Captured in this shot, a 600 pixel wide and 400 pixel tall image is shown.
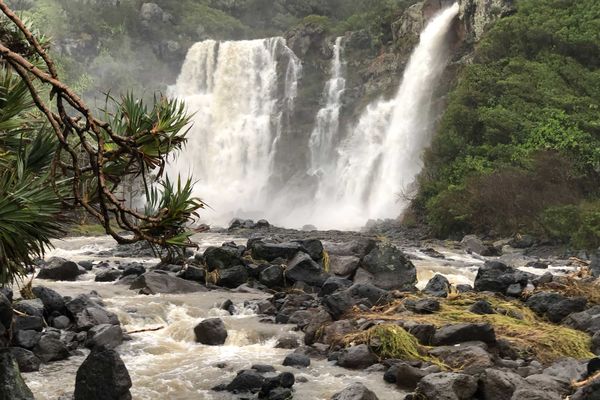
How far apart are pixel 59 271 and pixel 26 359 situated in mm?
8226

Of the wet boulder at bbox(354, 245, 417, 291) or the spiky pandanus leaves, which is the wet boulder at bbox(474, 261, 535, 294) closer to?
the wet boulder at bbox(354, 245, 417, 291)

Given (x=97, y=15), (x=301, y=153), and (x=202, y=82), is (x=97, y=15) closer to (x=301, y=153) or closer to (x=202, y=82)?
(x=202, y=82)

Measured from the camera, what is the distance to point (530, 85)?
33281 millimetres

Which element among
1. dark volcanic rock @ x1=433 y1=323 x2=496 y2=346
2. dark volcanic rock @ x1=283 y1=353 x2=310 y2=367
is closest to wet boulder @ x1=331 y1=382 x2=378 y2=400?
dark volcanic rock @ x1=283 y1=353 x2=310 y2=367

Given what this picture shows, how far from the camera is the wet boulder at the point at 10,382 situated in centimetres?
664

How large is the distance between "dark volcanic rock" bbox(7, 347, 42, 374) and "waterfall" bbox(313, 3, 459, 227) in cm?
3267

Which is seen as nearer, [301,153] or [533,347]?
[533,347]

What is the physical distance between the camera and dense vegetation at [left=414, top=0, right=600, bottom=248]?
2745cm

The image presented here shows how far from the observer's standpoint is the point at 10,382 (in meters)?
6.70

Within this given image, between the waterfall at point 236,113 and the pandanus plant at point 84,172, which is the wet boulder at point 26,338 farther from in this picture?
the waterfall at point 236,113

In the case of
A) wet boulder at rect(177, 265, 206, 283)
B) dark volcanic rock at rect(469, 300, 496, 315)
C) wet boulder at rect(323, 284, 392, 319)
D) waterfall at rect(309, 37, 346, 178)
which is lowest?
wet boulder at rect(177, 265, 206, 283)

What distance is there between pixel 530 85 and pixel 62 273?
2538 centimetres

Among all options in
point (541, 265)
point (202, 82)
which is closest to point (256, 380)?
point (541, 265)

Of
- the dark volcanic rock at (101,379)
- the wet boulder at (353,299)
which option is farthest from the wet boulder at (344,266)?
the dark volcanic rock at (101,379)
